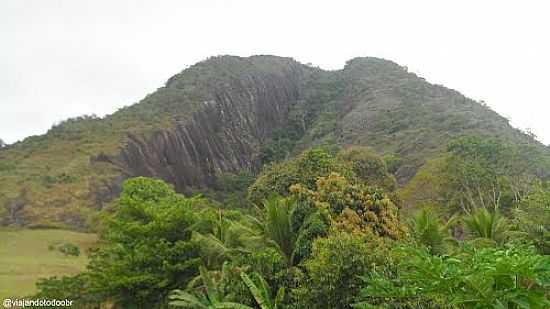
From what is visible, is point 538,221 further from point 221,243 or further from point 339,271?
point 221,243

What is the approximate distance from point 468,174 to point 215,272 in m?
20.9

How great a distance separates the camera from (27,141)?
5044cm

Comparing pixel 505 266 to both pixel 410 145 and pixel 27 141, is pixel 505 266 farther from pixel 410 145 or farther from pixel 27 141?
pixel 27 141

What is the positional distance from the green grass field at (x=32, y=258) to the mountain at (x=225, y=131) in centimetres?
296

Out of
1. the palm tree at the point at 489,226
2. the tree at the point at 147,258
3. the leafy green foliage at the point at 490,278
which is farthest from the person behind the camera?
the palm tree at the point at 489,226

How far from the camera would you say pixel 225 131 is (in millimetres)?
70938

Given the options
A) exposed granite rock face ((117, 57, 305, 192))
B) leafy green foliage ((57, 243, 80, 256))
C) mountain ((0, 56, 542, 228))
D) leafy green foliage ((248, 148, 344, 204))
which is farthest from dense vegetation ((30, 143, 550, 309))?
exposed granite rock face ((117, 57, 305, 192))

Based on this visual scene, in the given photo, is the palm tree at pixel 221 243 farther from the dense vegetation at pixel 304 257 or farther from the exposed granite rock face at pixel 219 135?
the exposed granite rock face at pixel 219 135

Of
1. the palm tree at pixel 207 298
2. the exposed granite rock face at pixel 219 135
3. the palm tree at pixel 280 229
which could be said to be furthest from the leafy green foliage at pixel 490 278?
the exposed granite rock face at pixel 219 135

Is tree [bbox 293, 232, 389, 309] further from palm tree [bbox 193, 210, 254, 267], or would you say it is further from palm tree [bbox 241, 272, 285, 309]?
palm tree [bbox 193, 210, 254, 267]

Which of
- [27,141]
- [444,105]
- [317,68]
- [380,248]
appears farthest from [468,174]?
[317,68]

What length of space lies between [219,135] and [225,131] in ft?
6.63

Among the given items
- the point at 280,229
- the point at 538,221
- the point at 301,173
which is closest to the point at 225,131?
the point at 301,173

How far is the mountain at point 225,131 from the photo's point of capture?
125 feet
